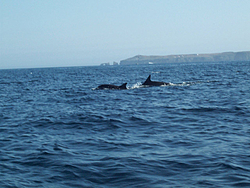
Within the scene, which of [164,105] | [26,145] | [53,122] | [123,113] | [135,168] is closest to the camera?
[135,168]

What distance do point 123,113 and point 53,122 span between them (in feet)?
12.5

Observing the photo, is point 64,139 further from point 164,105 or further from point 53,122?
point 164,105

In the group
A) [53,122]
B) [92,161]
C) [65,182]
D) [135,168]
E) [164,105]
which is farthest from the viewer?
[164,105]

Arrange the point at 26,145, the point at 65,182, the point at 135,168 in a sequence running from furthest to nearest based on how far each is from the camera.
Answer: the point at 26,145
the point at 135,168
the point at 65,182

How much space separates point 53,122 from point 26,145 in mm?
3686

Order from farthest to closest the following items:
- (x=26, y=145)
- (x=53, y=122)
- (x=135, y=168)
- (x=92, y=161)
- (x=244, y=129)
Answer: (x=53, y=122), (x=244, y=129), (x=26, y=145), (x=92, y=161), (x=135, y=168)

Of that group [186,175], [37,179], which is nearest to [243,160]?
[186,175]

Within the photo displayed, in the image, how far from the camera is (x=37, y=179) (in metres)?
7.46

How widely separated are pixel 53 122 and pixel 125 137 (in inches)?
179

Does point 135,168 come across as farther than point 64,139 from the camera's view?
No

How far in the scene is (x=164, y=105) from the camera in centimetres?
1855

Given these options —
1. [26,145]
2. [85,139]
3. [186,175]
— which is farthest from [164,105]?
[186,175]

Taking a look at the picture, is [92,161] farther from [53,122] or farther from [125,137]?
[53,122]

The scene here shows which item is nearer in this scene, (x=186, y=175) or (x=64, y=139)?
(x=186, y=175)
